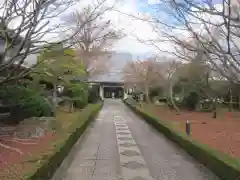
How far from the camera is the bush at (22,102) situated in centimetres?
1230

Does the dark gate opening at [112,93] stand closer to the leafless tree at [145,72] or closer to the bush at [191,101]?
the leafless tree at [145,72]

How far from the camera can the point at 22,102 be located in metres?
12.8

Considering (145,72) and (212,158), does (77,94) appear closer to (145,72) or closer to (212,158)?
(145,72)

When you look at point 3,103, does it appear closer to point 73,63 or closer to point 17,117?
point 17,117

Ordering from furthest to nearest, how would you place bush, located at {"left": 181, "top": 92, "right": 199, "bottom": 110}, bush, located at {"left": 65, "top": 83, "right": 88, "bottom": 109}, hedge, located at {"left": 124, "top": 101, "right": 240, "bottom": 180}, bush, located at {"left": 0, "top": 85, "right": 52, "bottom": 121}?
bush, located at {"left": 181, "top": 92, "right": 199, "bottom": 110} < bush, located at {"left": 65, "top": 83, "right": 88, "bottom": 109} < bush, located at {"left": 0, "top": 85, "right": 52, "bottom": 121} < hedge, located at {"left": 124, "top": 101, "right": 240, "bottom": 180}

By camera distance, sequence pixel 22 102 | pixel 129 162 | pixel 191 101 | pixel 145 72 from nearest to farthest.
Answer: pixel 129 162 < pixel 22 102 < pixel 191 101 < pixel 145 72

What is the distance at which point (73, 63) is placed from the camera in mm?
18250

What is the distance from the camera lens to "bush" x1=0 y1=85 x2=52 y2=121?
40.4 feet

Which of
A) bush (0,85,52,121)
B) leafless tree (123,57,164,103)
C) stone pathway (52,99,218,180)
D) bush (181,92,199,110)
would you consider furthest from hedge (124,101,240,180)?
leafless tree (123,57,164,103)

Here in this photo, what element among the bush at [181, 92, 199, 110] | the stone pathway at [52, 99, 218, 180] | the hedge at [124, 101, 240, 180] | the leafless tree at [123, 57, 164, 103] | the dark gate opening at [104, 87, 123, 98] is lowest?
the stone pathway at [52, 99, 218, 180]

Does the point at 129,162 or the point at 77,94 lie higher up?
the point at 77,94

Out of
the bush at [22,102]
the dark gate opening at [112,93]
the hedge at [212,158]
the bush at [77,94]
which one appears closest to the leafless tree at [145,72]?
the bush at [77,94]

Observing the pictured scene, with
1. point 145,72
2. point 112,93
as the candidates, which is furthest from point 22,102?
point 112,93

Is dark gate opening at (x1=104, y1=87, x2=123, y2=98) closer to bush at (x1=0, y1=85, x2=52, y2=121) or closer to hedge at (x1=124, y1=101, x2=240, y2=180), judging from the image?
bush at (x1=0, y1=85, x2=52, y2=121)
